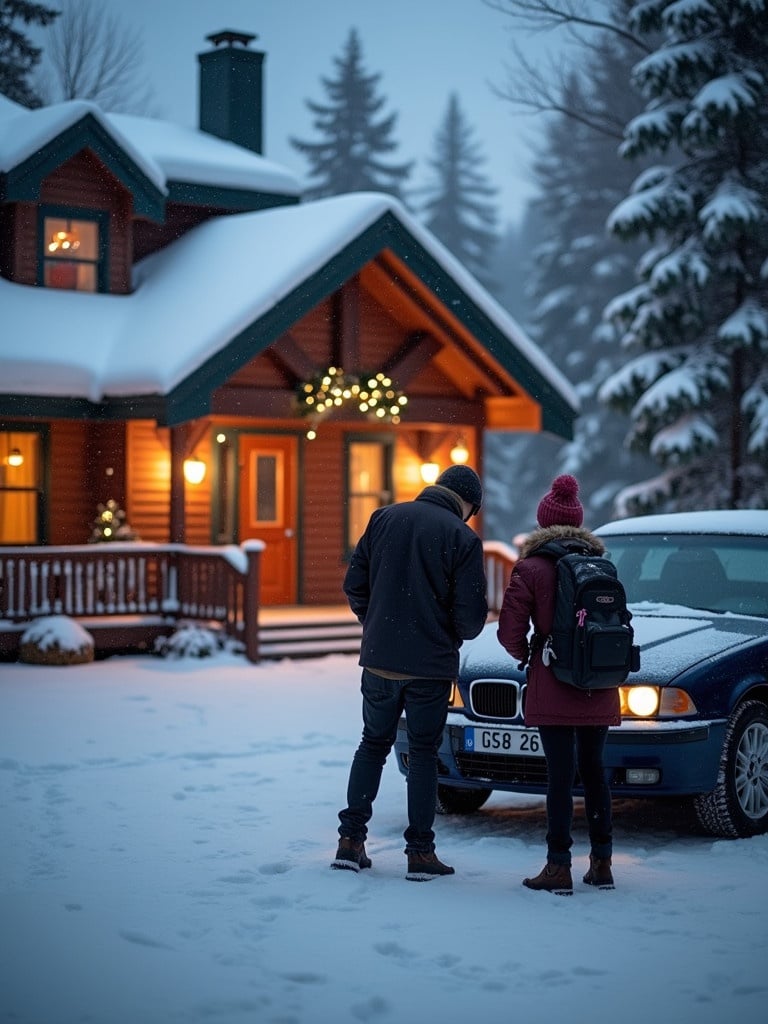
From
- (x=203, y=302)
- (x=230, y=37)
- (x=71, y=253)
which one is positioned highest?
(x=230, y=37)

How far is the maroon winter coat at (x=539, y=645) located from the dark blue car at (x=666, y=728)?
18.6 inches

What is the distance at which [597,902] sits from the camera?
7.30 m

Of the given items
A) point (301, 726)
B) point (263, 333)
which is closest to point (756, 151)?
point (263, 333)

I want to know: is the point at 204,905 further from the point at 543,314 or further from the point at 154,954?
the point at 543,314

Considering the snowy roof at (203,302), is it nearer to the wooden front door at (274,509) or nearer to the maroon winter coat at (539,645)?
the wooden front door at (274,509)

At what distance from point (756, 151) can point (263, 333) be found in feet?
28.7

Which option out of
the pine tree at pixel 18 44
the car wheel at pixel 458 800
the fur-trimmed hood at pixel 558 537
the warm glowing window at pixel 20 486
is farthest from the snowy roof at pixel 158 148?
the fur-trimmed hood at pixel 558 537

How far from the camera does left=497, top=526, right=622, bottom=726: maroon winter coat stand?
7434mm

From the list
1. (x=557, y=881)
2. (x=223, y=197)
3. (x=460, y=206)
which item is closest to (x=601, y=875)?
(x=557, y=881)

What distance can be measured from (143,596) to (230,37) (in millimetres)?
12134

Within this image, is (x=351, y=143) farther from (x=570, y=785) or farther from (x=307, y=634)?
(x=570, y=785)

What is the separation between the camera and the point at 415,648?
25.3 ft

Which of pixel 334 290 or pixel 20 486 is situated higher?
pixel 334 290

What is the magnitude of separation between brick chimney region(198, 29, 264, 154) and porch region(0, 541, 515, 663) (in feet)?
33.0
